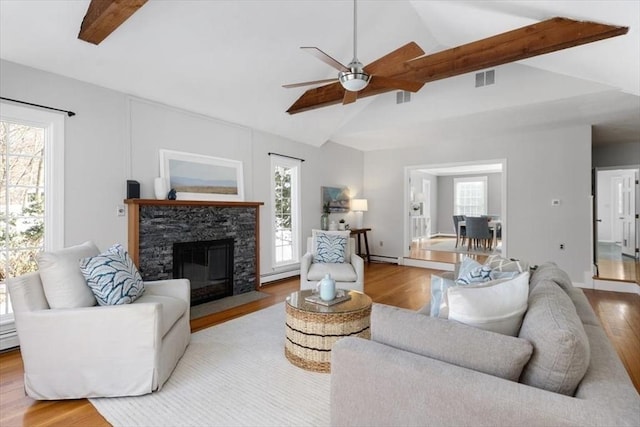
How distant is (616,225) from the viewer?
30.2 ft

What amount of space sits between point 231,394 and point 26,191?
270 cm

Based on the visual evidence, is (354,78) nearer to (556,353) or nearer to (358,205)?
(556,353)

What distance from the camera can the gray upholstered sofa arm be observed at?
967 mm

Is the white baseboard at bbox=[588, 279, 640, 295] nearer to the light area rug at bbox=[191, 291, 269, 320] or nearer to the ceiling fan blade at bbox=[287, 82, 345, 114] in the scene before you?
the ceiling fan blade at bbox=[287, 82, 345, 114]

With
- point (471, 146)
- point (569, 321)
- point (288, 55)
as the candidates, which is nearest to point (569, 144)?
point (471, 146)

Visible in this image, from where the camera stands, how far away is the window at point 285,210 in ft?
18.0

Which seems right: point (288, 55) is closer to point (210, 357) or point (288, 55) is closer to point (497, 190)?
point (210, 357)

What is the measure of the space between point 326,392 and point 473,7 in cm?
358

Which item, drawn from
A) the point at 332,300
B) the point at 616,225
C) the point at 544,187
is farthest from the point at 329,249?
the point at 616,225

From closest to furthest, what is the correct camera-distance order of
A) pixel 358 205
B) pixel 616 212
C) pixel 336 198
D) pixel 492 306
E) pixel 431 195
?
pixel 492 306, pixel 336 198, pixel 358 205, pixel 616 212, pixel 431 195

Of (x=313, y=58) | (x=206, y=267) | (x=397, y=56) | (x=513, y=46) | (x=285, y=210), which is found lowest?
(x=206, y=267)

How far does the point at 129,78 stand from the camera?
137 inches

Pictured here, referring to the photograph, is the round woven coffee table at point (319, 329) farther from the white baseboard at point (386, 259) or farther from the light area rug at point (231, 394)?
the white baseboard at point (386, 259)

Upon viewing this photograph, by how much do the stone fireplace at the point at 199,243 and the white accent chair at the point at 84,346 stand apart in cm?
154
